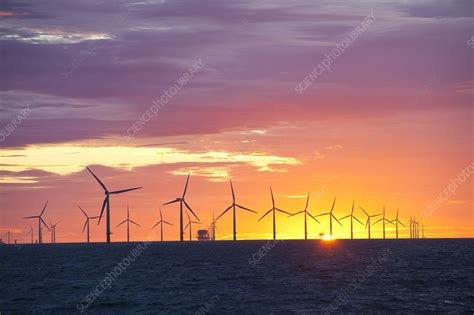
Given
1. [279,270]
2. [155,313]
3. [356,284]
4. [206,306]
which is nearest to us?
[155,313]

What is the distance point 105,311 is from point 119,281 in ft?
136

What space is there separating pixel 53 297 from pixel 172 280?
98.8 ft

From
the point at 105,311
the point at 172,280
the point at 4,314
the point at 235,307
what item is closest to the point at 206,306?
the point at 235,307

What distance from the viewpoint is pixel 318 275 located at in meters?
134

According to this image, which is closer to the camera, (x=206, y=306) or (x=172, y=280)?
(x=206, y=306)

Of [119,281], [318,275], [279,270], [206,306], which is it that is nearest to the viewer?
[206,306]

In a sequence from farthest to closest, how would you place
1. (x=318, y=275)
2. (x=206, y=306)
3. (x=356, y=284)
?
(x=318, y=275) < (x=356, y=284) < (x=206, y=306)

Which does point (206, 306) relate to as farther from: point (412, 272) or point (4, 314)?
point (412, 272)

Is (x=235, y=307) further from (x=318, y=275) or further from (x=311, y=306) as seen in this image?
(x=318, y=275)

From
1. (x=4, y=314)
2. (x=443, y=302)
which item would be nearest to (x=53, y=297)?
(x=4, y=314)

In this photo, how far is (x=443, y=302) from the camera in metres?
87.8

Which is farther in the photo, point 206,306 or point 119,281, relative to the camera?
point 119,281

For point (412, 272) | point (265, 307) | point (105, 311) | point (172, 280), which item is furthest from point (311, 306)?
point (412, 272)

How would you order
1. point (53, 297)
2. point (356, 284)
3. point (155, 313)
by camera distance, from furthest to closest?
point (356, 284) < point (53, 297) < point (155, 313)
